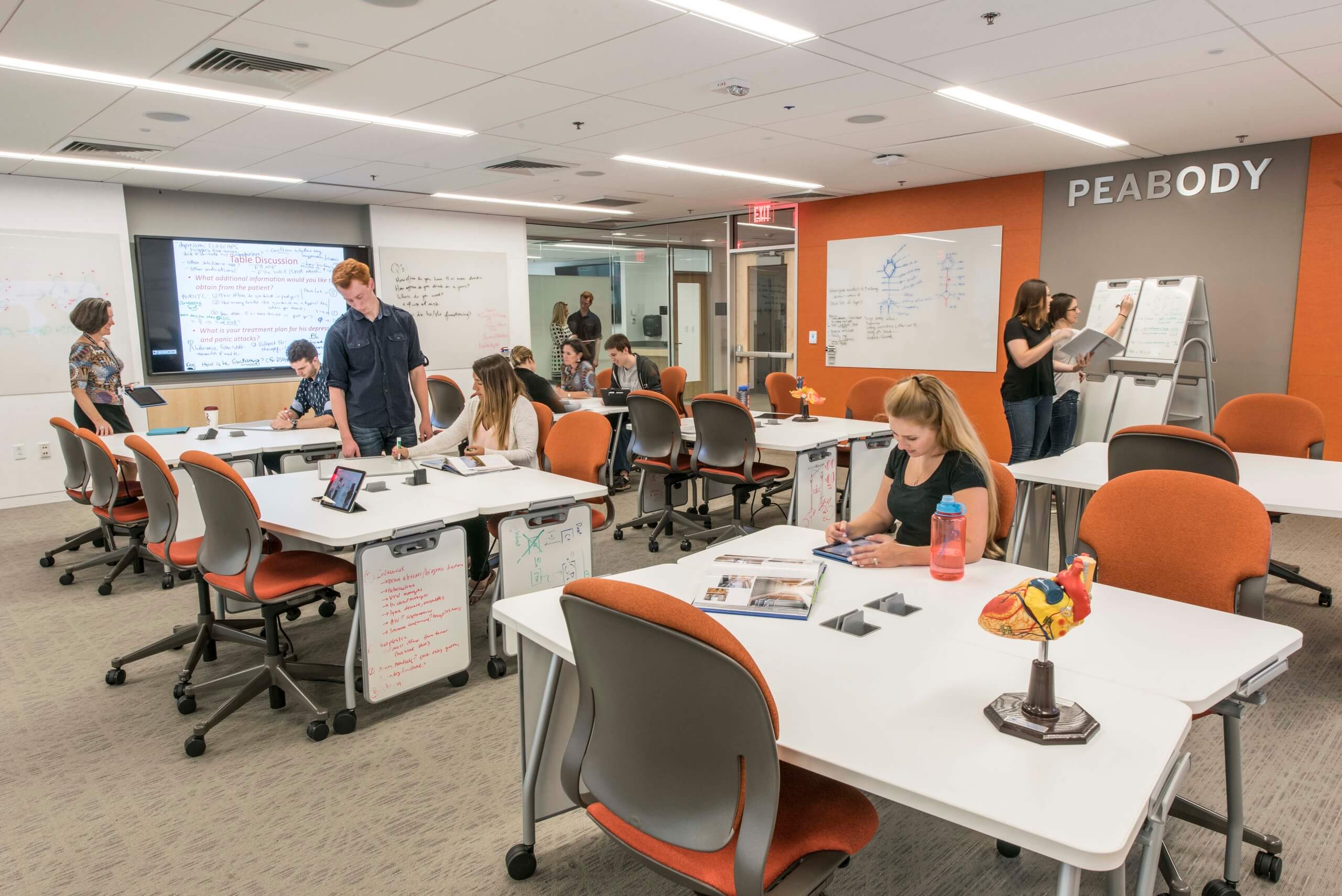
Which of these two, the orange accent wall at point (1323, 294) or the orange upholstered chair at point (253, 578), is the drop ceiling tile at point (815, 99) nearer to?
the orange upholstered chair at point (253, 578)

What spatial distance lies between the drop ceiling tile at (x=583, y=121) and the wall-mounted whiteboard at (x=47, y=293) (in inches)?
168

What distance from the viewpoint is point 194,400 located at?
7699mm

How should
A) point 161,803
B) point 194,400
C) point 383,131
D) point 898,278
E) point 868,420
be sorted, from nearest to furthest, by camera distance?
point 161,803
point 383,131
point 868,420
point 194,400
point 898,278

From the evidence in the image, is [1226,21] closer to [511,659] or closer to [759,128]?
[759,128]

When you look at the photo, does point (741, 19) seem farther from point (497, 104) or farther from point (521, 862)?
point (521, 862)

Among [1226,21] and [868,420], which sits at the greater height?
[1226,21]

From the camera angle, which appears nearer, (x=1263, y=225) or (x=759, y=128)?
(x=759, y=128)

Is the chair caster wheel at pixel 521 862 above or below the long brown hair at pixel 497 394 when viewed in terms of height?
below

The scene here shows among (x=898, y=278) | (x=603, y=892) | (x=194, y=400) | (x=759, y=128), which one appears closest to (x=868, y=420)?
(x=759, y=128)

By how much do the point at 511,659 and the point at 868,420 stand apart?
11.3 ft

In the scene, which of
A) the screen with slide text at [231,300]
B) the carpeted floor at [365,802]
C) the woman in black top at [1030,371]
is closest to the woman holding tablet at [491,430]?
the carpeted floor at [365,802]

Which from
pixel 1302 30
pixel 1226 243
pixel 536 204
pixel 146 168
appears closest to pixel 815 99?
pixel 1302 30

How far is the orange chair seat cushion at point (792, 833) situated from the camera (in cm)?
137

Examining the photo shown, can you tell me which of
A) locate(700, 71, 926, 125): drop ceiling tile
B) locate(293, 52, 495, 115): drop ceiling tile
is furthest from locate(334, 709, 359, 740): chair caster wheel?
locate(700, 71, 926, 125): drop ceiling tile
